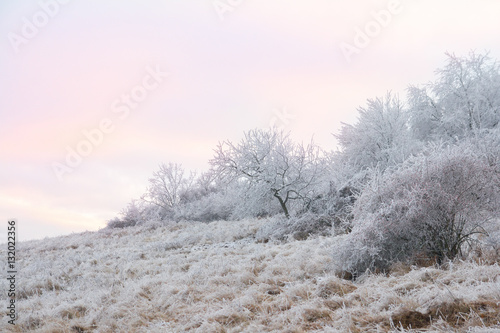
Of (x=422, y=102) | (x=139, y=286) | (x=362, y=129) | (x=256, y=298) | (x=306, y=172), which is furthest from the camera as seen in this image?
(x=422, y=102)

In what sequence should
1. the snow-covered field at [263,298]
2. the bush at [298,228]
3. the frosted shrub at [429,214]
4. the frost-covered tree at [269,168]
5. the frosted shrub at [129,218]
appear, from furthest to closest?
the frosted shrub at [129,218]
the frost-covered tree at [269,168]
the bush at [298,228]
the frosted shrub at [429,214]
the snow-covered field at [263,298]

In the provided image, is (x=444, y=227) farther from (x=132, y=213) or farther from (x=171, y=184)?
(x=171, y=184)

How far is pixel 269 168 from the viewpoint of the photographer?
729 inches

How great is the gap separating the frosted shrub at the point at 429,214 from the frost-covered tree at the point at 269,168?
38.0ft

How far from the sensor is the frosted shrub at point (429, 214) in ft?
20.8

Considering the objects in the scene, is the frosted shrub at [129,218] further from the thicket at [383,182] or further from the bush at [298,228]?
the bush at [298,228]

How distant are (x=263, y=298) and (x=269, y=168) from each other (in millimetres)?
12902

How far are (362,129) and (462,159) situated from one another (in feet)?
52.2

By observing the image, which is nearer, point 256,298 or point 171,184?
point 256,298

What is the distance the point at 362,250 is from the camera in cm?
651

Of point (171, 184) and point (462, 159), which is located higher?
point (171, 184)

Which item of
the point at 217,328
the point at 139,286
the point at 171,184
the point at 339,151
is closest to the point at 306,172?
the point at 339,151

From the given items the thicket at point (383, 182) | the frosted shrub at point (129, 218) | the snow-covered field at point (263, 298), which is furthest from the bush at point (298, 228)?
the frosted shrub at point (129, 218)

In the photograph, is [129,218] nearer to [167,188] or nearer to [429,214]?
[167,188]
